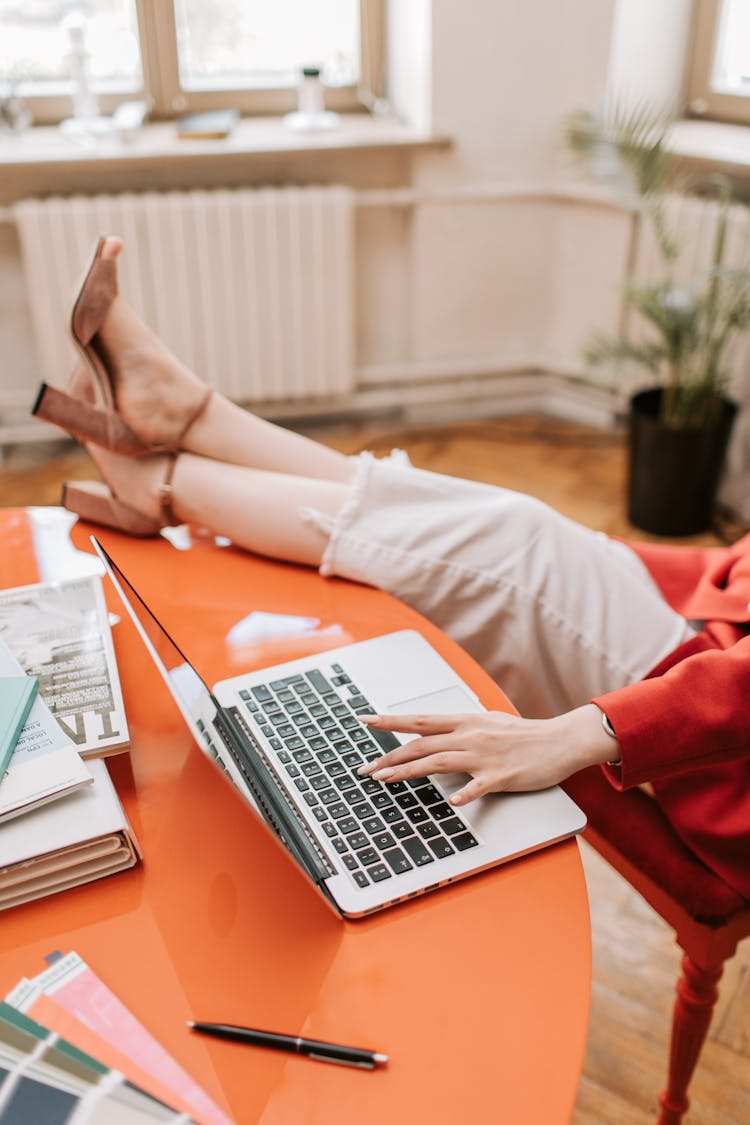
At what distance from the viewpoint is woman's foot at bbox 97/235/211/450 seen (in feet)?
4.21

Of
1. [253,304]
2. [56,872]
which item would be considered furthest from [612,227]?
[56,872]

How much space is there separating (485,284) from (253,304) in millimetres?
702

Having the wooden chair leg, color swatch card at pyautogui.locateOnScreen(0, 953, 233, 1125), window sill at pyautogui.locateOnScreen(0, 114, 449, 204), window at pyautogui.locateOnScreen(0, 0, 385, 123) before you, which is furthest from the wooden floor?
window at pyautogui.locateOnScreen(0, 0, 385, 123)

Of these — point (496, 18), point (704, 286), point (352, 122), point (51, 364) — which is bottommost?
point (51, 364)

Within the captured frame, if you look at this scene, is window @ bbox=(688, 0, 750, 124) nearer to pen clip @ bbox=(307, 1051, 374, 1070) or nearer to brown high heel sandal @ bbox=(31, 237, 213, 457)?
brown high heel sandal @ bbox=(31, 237, 213, 457)

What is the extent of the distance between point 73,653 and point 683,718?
0.55m

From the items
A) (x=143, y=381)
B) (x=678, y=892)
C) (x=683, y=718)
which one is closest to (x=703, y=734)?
(x=683, y=718)

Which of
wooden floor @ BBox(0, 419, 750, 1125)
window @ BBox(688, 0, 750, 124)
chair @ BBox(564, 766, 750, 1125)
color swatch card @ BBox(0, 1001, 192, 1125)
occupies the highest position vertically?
window @ BBox(688, 0, 750, 124)

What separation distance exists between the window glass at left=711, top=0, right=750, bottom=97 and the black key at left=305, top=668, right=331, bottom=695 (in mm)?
2365

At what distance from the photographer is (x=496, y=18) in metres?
2.56

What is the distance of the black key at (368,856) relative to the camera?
719mm

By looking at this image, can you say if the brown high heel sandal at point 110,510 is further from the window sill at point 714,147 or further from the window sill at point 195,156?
the window sill at point 714,147

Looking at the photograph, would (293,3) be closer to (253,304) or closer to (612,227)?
(253,304)

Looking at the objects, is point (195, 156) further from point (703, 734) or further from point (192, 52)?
point (703, 734)
